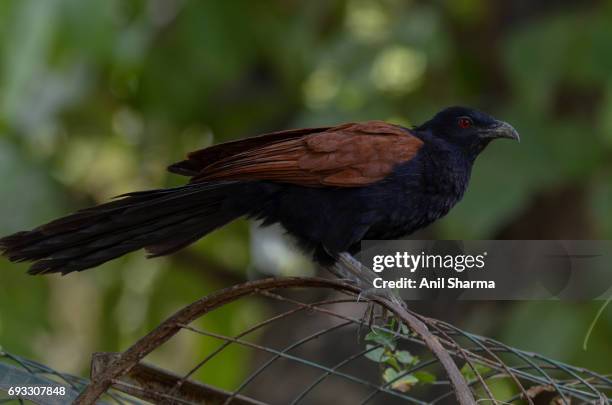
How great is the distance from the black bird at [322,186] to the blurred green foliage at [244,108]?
1173mm

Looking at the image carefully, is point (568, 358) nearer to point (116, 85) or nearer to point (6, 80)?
point (6, 80)

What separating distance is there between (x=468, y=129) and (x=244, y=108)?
100 inches

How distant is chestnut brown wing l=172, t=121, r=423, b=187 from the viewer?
244 cm

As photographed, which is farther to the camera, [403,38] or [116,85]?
[116,85]

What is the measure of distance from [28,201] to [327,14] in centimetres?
182

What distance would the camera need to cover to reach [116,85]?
5.12 m

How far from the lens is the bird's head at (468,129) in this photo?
2.71m

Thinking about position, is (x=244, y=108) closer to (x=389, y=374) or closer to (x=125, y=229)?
(x=125, y=229)

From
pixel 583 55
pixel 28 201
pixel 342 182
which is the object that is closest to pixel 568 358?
pixel 583 55

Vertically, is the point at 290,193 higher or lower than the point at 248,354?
lower

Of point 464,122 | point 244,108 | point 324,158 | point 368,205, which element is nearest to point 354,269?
point 368,205

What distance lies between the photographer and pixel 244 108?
16.9ft

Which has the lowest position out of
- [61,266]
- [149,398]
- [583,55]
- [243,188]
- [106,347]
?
[149,398]

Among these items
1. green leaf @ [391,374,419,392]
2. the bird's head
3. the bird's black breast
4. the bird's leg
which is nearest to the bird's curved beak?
the bird's head
